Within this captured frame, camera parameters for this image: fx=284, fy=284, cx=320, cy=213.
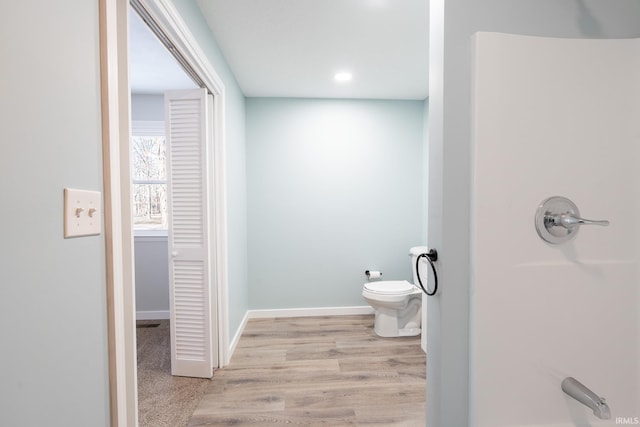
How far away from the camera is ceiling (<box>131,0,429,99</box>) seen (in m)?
1.68

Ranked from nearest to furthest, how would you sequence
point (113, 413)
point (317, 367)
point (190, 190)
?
point (113, 413) → point (190, 190) → point (317, 367)

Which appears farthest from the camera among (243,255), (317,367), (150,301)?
(150,301)

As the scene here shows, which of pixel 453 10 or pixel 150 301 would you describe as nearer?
pixel 453 10

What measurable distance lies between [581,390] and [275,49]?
8.03ft

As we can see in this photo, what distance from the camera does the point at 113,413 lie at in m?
0.85

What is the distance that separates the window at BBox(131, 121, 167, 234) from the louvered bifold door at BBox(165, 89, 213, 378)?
144cm

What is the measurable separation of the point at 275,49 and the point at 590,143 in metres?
1.97

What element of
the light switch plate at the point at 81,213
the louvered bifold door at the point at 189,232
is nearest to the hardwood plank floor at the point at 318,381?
the louvered bifold door at the point at 189,232

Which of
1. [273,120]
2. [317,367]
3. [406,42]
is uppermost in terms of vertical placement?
[406,42]

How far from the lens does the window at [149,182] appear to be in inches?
128

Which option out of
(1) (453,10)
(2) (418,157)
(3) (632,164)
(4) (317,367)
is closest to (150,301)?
(4) (317,367)

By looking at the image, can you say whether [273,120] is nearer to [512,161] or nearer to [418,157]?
[418,157]

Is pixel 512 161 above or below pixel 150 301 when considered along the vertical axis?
above

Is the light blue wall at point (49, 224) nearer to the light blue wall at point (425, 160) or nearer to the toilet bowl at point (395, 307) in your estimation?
the toilet bowl at point (395, 307)
